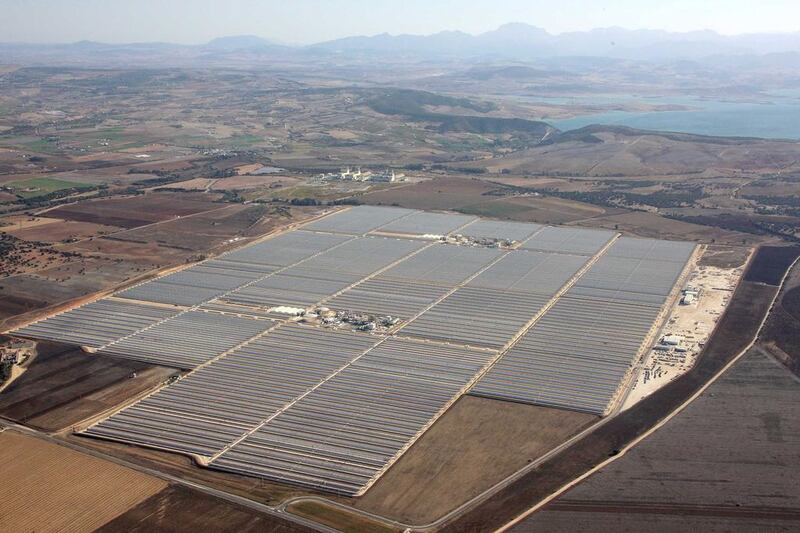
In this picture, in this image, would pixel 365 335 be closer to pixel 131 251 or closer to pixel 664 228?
pixel 131 251

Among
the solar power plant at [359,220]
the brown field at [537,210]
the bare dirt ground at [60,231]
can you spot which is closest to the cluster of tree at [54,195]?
the bare dirt ground at [60,231]

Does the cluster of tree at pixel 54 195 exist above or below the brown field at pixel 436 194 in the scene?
above

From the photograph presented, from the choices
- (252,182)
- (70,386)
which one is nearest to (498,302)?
(70,386)

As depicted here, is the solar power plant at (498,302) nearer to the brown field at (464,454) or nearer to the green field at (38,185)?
the brown field at (464,454)

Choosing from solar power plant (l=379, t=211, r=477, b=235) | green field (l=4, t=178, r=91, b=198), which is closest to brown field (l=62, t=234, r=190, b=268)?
solar power plant (l=379, t=211, r=477, b=235)

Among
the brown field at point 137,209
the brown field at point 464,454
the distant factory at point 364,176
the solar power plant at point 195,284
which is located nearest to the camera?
the brown field at point 464,454

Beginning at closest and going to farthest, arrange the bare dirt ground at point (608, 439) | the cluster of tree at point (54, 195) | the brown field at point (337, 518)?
the brown field at point (337, 518) → the bare dirt ground at point (608, 439) → the cluster of tree at point (54, 195)

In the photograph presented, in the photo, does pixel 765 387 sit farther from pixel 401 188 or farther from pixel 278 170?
pixel 278 170

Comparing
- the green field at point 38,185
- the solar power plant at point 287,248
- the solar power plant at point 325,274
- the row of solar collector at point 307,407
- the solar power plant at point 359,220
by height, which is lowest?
the row of solar collector at point 307,407
